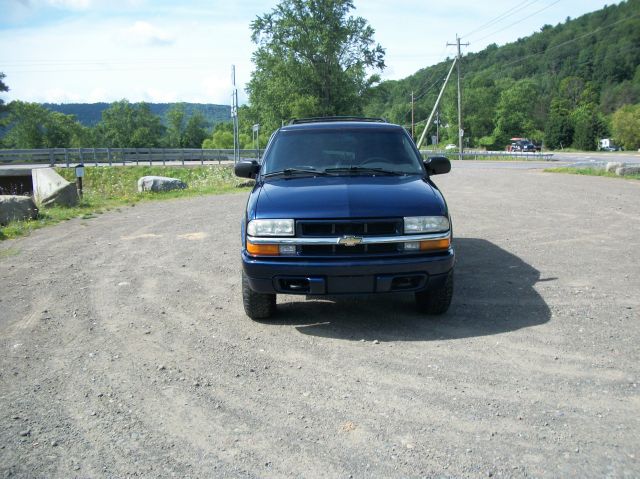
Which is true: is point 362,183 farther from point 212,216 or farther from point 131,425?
point 212,216

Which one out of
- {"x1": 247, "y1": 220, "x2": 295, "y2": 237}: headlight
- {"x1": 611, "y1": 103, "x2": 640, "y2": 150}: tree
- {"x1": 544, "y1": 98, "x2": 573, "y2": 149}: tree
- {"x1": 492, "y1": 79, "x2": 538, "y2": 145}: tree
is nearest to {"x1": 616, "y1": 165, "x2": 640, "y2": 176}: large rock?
{"x1": 247, "y1": 220, "x2": 295, "y2": 237}: headlight

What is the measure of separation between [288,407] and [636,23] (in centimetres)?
13390

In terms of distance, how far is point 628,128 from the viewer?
65312 millimetres

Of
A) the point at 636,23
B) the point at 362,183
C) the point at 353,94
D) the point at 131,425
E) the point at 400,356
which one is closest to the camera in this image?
the point at 131,425

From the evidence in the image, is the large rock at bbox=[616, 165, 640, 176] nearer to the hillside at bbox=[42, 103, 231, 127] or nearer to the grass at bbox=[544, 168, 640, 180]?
the grass at bbox=[544, 168, 640, 180]

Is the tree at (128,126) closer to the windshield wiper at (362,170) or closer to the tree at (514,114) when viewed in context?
the tree at (514,114)

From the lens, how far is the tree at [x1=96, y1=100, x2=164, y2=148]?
117875 mm

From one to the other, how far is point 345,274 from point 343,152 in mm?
1759

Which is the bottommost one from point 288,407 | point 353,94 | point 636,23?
point 288,407

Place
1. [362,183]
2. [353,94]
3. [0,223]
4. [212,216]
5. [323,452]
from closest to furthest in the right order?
[323,452] → [362,183] → [0,223] → [212,216] → [353,94]

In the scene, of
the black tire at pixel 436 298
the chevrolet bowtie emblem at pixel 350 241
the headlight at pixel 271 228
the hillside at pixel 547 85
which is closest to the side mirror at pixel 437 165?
the black tire at pixel 436 298

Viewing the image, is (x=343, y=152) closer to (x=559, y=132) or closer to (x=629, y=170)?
(x=629, y=170)

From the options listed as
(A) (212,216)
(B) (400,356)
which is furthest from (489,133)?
(B) (400,356)

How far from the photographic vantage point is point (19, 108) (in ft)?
313
